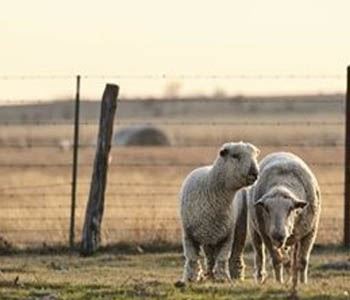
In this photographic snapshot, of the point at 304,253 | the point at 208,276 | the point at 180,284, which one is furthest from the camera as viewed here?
the point at 304,253

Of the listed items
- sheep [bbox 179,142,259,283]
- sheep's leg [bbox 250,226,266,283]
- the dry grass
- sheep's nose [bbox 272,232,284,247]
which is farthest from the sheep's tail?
the dry grass

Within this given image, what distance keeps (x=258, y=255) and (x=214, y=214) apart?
1.10 meters

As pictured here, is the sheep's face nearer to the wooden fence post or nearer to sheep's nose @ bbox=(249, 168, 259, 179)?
sheep's nose @ bbox=(249, 168, 259, 179)

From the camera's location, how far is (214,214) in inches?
659

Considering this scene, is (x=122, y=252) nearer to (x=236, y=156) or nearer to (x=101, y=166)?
(x=101, y=166)

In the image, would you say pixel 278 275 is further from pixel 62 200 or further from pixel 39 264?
pixel 62 200

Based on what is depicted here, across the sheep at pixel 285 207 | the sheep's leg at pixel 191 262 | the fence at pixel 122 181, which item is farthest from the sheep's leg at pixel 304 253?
the fence at pixel 122 181

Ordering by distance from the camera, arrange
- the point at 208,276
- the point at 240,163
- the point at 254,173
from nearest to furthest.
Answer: the point at 254,173, the point at 240,163, the point at 208,276

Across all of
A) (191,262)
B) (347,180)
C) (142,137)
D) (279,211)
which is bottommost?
(142,137)

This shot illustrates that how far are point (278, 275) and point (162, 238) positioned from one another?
5278mm

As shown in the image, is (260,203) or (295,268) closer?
(295,268)

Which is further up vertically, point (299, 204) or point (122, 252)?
point (299, 204)

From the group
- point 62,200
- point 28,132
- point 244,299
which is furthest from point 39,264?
point 28,132

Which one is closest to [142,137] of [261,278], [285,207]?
[261,278]
